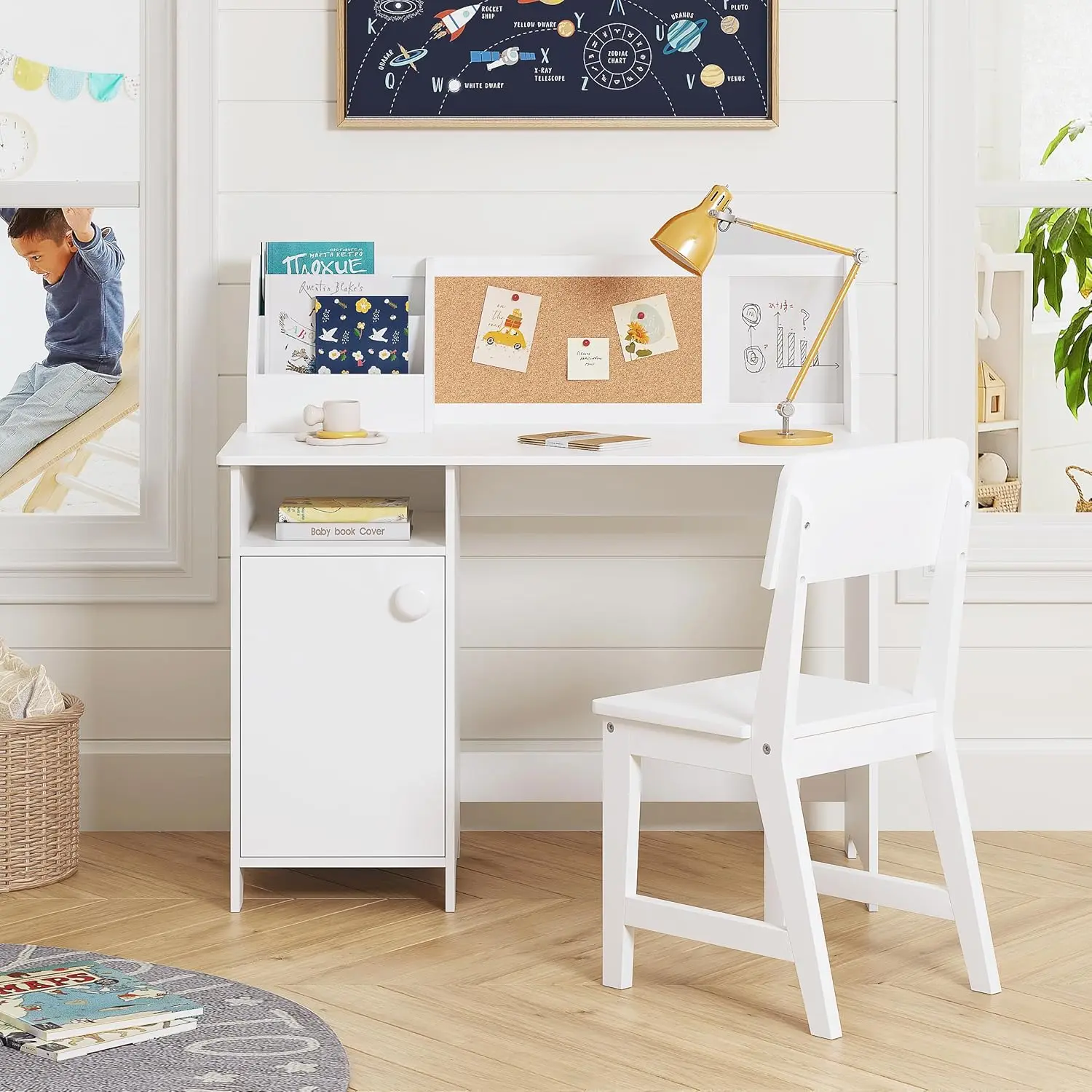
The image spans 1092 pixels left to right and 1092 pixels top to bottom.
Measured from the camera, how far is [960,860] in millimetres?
2182

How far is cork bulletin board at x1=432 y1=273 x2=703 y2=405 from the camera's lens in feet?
9.42

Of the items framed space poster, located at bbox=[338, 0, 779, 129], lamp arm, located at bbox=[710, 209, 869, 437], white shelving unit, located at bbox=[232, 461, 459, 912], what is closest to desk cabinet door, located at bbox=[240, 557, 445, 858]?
white shelving unit, located at bbox=[232, 461, 459, 912]

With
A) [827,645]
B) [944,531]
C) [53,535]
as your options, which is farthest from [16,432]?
[944,531]

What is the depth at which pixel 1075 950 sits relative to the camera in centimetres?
238

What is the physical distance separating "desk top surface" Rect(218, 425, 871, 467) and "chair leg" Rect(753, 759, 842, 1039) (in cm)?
60

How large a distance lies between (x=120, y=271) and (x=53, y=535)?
21.0 inches

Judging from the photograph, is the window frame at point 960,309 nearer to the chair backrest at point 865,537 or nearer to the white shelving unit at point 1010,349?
the white shelving unit at point 1010,349

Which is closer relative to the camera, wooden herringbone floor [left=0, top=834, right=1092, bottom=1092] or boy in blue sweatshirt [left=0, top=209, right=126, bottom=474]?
wooden herringbone floor [left=0, top=834, right=1092, bottom=1092]

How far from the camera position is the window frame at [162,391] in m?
2.92

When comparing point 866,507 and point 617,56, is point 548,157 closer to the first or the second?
point 617,56

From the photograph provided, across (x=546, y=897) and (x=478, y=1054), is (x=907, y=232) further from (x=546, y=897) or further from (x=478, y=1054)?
(x=478, y=1054)

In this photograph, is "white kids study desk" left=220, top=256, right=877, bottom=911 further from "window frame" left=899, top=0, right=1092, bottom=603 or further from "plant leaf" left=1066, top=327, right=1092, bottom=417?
"plant leaf" left=1066, top=327, right=1092, bottom=417

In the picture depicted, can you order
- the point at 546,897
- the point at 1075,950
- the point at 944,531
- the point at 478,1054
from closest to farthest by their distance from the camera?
the point at 478,1054 < the point at 944,531 < the point at 1075,950 < the point at 546,897

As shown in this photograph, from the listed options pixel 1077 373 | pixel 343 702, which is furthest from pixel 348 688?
pixel 1077 373
